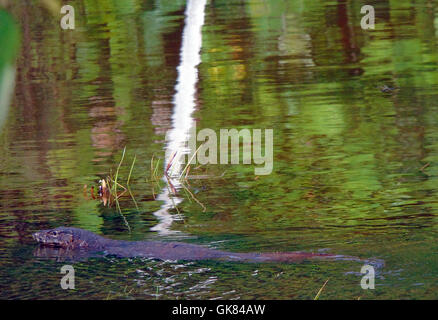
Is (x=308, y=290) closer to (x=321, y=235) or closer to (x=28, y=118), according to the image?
(x=321, y=235)

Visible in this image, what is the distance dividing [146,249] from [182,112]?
5.21 m

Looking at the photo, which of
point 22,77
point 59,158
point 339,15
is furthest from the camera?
point 339,15

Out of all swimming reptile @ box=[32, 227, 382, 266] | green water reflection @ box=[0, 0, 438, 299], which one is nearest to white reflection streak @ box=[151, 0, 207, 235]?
green water reflection @ box=[0, 0, 438, 299]

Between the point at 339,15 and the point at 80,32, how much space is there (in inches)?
198

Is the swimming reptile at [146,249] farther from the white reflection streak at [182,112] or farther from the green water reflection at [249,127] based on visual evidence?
the white reflection streak at [182,112]

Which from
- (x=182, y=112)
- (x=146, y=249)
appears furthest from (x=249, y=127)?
(x=146, y=249)

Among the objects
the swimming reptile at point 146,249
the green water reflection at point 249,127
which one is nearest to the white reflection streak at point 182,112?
the green water reflection at point 249,127

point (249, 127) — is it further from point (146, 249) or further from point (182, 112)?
point (146, 249)

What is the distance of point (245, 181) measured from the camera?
21.8 ft

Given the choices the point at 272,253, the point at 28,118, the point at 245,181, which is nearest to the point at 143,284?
the point at 272,253

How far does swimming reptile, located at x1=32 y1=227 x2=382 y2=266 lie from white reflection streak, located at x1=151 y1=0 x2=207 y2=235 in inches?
17.5

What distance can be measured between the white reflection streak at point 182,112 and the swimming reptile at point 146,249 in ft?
1.46

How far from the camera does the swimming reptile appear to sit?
4.32 m

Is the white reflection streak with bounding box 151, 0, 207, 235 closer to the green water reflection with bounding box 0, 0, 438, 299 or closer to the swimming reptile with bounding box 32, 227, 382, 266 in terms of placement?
the green water reflection with bounding box 0, 0, 438, 299
